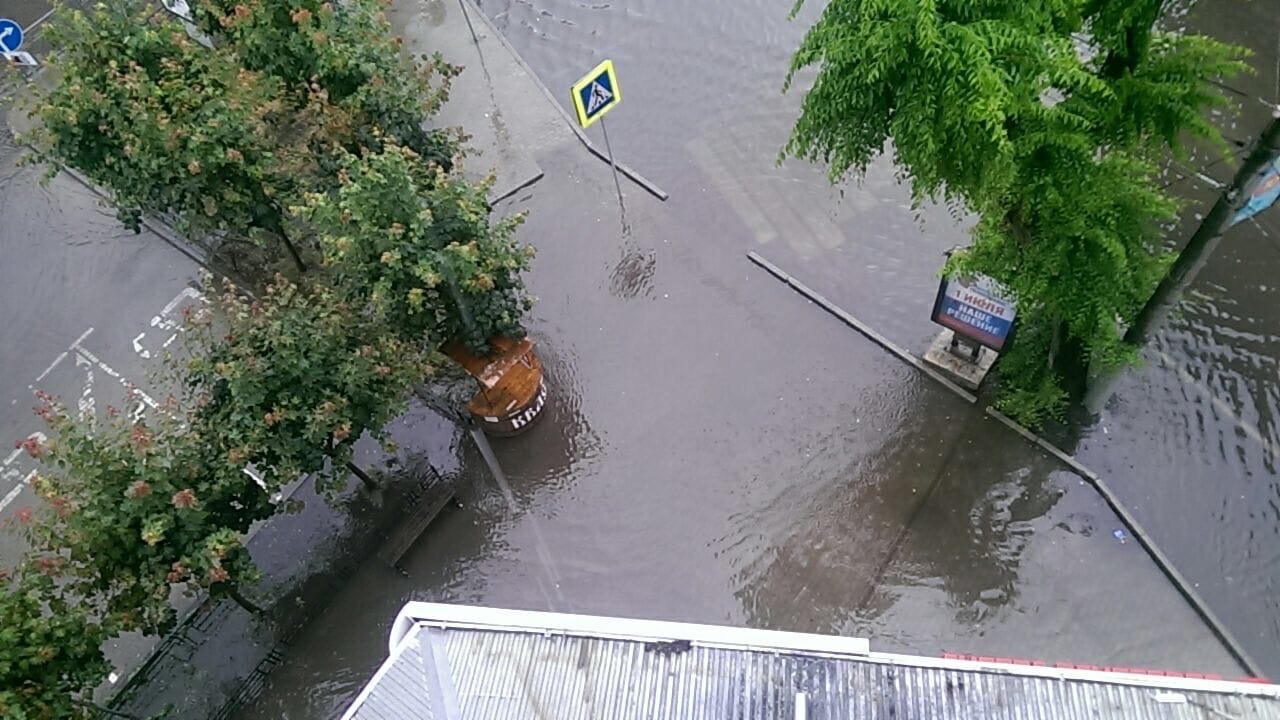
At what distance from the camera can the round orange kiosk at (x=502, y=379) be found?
1270 centimetres

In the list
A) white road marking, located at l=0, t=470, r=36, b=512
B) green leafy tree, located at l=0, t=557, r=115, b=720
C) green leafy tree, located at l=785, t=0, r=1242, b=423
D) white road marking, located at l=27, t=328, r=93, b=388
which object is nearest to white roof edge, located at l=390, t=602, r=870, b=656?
green leafy tree, located at l=0, t=557, r=115, b=720

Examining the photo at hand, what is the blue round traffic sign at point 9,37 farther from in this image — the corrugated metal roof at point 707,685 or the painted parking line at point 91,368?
the corrugated metal roof at point 707,685

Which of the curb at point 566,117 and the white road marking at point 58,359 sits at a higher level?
the curb at point 566,117

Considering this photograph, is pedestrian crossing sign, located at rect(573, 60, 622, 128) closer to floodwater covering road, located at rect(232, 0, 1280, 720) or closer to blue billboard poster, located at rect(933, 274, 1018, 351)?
floodwater covering road, located at rect(232, 0, 1280, 720)

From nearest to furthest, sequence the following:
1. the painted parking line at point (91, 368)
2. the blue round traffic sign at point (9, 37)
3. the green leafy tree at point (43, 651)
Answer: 1. the green leafy tree at point (43, 651)
2. the painted parking line at point (91, 368)
3. the blue round traffic sign at point (9, 37)

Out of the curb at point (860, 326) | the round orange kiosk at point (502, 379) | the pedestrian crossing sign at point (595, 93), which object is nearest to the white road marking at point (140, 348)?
the round orange kiosk at point (502, 379)

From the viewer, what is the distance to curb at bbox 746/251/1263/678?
10.8 meters

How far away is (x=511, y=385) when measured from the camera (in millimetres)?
12781

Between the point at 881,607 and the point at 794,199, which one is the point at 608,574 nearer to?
the point at 881,607

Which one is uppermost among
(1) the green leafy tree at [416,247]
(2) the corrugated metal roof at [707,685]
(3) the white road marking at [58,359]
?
(1) the green leafy tree at [416,247]

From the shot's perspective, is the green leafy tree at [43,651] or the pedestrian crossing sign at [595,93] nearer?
the green leafy tree at [43,651]

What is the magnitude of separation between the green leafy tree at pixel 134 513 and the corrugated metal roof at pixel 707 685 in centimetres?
302

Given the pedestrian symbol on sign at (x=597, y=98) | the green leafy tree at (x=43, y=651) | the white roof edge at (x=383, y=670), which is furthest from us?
the pedestrian symbol on sign at (x=597, y=98)

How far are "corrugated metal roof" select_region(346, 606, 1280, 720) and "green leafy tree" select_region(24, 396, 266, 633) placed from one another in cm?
302
